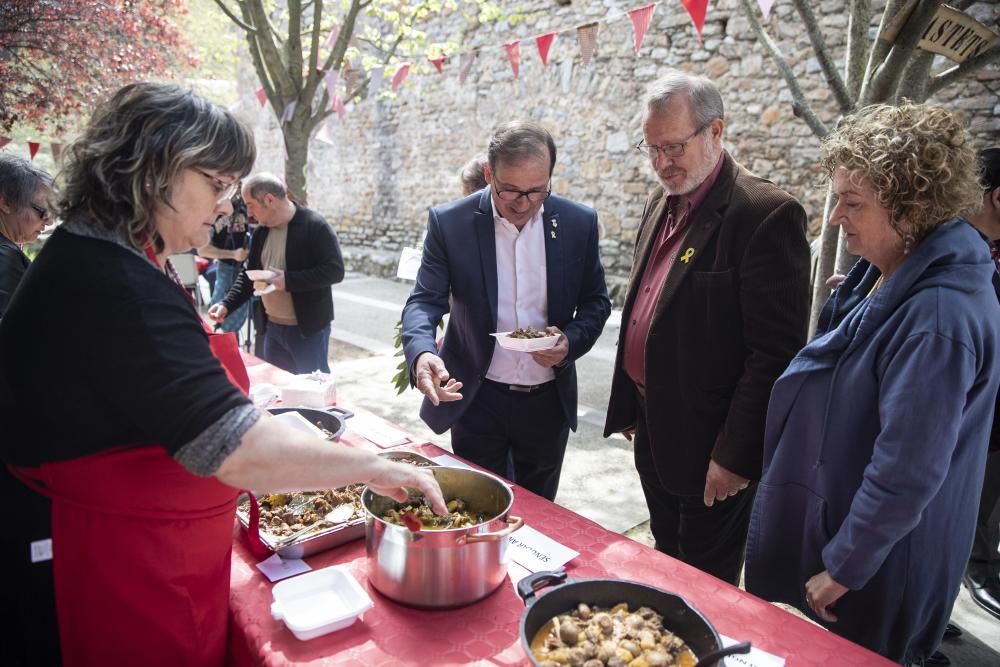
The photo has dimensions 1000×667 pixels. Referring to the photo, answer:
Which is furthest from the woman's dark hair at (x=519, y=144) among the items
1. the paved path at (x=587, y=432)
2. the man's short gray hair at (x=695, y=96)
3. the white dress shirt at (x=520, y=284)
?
the paved path at (x=587, y=432)

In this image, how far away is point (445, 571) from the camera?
1.33 meters

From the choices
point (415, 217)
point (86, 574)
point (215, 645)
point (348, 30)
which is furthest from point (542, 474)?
point (415, 217)

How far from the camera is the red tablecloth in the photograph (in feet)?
4.10

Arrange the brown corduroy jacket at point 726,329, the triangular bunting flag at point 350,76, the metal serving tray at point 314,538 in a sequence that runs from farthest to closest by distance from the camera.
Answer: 1. the triangular bunting flag at point 350,76
2. the brown corduroy jacket at point 726,329
3. the metal serving tray at point 314,538

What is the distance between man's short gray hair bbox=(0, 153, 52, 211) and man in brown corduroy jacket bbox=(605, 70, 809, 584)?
2500mm

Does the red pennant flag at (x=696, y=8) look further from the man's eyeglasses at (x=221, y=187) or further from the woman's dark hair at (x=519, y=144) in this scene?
the man's eyeglasses at (x=221, y=187)

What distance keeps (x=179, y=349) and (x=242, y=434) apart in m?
0.17

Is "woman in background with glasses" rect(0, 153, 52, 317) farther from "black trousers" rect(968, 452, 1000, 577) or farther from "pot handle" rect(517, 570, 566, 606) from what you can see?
"black trousers" rect(968, 452, 1000, 577)

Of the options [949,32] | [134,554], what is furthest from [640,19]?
[134,554]

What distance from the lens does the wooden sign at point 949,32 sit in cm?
302

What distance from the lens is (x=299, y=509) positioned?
171cm

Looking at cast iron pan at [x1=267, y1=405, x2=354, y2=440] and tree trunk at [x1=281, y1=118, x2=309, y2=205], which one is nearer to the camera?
cast iron pan at [x1=267, y1=405, x2=354, y2=440]

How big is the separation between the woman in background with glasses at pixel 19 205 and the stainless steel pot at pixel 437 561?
2.17 metres

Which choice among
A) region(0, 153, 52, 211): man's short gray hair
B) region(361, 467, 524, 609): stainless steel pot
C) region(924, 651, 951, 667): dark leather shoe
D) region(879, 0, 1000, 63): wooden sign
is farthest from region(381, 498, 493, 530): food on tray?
region(879, 0, 1000, 63): wooden sign
